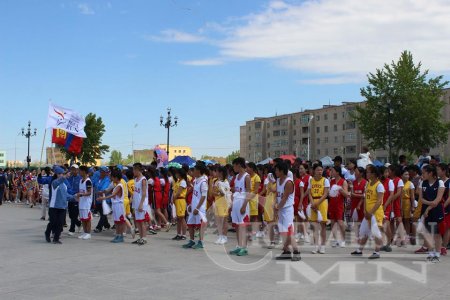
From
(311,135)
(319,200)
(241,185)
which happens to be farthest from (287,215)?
(311,135)

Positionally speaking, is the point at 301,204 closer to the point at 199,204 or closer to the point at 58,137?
the point at 199,204

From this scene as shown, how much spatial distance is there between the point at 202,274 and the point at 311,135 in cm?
9951

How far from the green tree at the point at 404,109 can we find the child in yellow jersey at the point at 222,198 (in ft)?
105

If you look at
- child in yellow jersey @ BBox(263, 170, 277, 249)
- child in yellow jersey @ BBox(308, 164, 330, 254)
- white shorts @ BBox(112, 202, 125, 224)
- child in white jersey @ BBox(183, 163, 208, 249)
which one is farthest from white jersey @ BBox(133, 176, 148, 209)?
child in yellow jersey @ BBox(308, 164, 330, 254)

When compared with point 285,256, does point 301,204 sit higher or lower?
higher

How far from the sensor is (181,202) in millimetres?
12703

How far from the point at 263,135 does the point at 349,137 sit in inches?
1227

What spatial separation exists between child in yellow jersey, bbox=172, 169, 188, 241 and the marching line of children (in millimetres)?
24

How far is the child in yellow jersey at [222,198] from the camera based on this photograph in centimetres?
1156

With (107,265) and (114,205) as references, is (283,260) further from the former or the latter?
(114,205)

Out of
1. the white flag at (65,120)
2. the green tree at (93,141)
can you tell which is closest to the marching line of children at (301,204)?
the white flag at (65,120)

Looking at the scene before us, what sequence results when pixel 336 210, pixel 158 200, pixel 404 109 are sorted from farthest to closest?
pixel 404 109 → pixel 158 200 → pixel 336 210

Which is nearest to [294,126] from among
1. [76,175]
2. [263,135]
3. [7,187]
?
[263,135]

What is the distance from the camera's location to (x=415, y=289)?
702 centimetres
